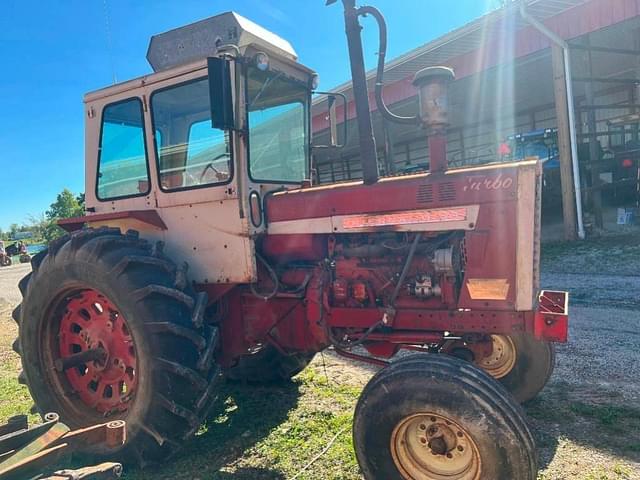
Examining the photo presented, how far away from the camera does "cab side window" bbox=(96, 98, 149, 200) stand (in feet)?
11.7

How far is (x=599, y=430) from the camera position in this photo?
3164 mm

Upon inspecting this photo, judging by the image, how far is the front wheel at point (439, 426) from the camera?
2.25m

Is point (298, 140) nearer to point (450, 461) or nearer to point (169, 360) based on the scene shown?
point (169, 360)

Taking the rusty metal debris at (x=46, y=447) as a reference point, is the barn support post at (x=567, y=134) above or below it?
above

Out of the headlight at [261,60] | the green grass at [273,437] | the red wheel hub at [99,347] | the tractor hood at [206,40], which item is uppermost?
the tractor hood at [206,40]

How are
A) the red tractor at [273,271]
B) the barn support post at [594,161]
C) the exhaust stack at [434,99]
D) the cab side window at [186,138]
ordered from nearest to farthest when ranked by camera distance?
the red tractor at [273,271], the exhaust stack at [434,99], the cab side window at [186,138], the barn support post at [594,161]

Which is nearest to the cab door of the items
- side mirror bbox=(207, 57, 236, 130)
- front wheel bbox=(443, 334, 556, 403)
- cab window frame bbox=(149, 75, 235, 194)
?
cab window frame bbox=(149, 75, 235, 194)

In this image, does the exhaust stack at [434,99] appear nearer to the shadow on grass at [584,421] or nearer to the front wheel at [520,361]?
the front wheel at [520,361]

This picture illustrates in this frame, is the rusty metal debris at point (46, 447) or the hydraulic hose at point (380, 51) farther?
the hydraulic hose at point (380, 51)

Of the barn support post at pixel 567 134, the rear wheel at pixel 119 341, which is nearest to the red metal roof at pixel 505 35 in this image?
the barn support post at pixel 567 134

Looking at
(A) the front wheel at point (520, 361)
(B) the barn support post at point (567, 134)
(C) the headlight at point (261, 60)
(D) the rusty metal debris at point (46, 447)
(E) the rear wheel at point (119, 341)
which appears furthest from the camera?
(B) the barn support post at point (567, 134)

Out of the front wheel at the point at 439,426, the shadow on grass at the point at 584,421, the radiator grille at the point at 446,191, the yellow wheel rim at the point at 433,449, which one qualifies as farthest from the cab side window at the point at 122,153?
the shadow on grass at the point at 584,421

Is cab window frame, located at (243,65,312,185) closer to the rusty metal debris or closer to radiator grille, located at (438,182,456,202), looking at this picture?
radiator grille, located at (438,182,456,202)

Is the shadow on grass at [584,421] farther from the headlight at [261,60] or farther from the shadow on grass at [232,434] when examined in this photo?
the headlight at [261,60]
